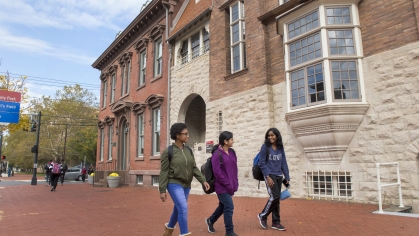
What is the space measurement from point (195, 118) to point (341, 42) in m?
→ 8.74

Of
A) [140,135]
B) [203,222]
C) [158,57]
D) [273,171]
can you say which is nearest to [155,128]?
[140,135]

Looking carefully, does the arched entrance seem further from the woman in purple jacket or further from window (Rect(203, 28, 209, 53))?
the woman in purple jacket

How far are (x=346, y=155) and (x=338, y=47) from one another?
294 cm

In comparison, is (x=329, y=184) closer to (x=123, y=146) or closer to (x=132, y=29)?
(x=123, y=146)

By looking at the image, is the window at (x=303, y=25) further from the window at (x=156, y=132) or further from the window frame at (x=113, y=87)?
the window frame at (x=113, y=87)

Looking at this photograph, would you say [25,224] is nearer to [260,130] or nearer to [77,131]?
[260,130]

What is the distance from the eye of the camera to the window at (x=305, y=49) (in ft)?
29.5

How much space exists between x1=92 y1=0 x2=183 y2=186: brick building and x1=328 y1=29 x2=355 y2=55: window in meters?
9.31

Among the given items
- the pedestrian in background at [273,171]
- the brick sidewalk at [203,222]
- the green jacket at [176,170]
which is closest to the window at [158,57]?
the brick sidewalk at [203,222]

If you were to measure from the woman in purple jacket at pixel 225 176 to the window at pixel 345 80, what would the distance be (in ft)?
15.4

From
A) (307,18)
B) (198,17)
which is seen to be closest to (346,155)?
(307,18)

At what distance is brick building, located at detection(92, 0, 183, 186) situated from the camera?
1677cm

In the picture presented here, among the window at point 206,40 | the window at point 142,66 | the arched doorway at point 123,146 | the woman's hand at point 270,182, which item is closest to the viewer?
the woman's hand at point 270,182

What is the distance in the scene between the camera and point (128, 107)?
19.9 metres
